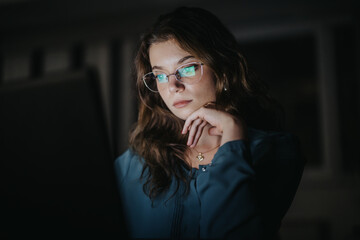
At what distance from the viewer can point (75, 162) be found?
355 mm

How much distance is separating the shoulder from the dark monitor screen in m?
0.52

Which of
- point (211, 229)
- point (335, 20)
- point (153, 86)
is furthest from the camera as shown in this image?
point (335, 20)

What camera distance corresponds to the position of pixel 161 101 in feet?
3.14

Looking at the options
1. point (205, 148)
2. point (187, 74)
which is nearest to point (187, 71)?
point (187, 74)

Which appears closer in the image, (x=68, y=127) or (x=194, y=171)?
(x=68, y=127)

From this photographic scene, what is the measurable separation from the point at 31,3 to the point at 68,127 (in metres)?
3.03

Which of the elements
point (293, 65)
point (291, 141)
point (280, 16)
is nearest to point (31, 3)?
point (280, 16)

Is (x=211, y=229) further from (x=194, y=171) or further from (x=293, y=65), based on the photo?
(x=293, y=65)

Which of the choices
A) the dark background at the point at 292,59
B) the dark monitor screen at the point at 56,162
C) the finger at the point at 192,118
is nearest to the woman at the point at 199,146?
the finger at the point at 192,118

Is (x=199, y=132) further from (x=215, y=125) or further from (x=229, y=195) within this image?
(x=229, y=195)

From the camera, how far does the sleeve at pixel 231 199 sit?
588 millimetres

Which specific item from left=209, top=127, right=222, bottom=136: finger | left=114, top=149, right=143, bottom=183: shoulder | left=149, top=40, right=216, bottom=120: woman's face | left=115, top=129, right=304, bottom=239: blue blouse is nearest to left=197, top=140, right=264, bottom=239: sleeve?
left=115, top=129, right=304, bottom=239: blue blouse

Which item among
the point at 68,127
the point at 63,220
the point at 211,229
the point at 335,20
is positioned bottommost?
the point at 211,229

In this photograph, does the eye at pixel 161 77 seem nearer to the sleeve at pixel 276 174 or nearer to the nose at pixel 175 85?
the nose at pixel 175 85
